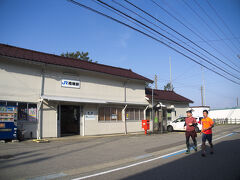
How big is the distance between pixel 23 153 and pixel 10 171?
9.16 feet

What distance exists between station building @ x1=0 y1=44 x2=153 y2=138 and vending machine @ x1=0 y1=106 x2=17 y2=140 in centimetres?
77

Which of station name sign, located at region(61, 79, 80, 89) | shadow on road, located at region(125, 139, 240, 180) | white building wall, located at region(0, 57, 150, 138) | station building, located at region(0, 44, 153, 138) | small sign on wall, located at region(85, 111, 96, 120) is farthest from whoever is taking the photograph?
small sign on wall, located at region(85, 111, 96, 120)

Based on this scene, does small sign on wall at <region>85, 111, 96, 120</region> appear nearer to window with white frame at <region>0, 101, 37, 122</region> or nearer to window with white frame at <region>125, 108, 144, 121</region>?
window with white frame at <region>125, 108, 144, 121</region>

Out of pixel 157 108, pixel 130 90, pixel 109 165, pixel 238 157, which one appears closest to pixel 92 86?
pixel 130 90

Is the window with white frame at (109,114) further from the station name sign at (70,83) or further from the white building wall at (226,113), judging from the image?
the white building wall at (226,113)

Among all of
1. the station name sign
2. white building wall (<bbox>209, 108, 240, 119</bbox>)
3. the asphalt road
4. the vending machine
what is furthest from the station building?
white building wall (<bbox>209, 108, 240, 119</bbox>)

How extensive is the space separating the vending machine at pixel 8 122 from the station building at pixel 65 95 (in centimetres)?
77

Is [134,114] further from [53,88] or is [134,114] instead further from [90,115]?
[53,88]

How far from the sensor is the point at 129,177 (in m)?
5.40

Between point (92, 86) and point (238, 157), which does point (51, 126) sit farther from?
point (238, 157)

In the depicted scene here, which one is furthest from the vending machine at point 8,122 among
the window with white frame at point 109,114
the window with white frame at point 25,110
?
the window with white frame at point 109,114

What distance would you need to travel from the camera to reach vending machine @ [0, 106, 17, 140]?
36.7ft

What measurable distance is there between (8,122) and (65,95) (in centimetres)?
426

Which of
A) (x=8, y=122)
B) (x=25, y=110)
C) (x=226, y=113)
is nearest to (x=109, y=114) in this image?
(x=25, y=110)
